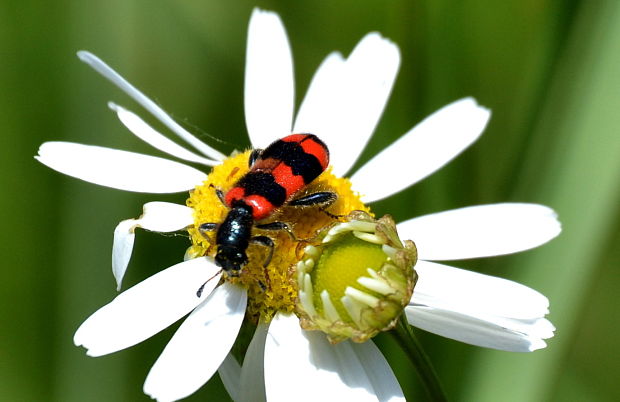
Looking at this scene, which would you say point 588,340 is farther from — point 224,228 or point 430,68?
point 224,228

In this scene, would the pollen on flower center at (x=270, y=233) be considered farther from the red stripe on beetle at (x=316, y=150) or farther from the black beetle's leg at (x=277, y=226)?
the red stripe on beetle at (x=316, y=150)

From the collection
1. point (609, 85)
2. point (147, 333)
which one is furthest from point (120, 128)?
point (609, 85)

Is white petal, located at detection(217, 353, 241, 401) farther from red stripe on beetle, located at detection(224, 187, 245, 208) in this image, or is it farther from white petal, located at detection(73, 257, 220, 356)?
red stripe on beetle, located at detection(224, 187, 245, 208)

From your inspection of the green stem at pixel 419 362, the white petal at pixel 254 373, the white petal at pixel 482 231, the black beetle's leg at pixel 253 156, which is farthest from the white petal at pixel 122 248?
the white petal at pixel 482 231

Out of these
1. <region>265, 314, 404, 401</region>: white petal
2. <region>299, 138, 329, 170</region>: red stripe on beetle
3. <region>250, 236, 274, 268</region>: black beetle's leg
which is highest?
<region>299, 138, 329, 170</region>: red stripe on beetle

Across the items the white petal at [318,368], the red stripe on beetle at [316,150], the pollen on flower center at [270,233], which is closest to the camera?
the white petal at [318,368]

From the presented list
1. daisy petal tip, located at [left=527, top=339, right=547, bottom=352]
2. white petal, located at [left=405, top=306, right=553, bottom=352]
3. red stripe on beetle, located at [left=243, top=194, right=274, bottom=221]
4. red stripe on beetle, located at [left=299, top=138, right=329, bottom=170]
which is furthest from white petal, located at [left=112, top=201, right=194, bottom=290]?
daisy petal tip, located at [left=527, top=339, right=547, bottom=352]

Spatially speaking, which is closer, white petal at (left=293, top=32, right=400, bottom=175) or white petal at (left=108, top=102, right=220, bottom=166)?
white petal at (left=108, top=102, right=220, bottom=166)
